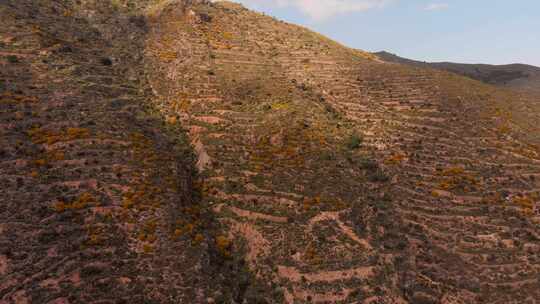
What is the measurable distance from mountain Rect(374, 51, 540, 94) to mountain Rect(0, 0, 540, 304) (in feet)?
100

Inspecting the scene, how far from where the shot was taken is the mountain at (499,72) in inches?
3212

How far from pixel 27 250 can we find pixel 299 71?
45021 mm

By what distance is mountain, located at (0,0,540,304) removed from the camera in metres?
23.6

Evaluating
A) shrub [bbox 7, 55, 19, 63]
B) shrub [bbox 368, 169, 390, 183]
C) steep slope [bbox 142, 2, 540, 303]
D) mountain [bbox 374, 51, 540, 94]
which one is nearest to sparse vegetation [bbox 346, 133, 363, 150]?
steep slope [bbox 142, 2, 540, 303]

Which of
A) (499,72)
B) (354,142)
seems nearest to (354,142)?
(354,142)

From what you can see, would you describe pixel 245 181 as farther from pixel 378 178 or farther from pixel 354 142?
pixel 354 142

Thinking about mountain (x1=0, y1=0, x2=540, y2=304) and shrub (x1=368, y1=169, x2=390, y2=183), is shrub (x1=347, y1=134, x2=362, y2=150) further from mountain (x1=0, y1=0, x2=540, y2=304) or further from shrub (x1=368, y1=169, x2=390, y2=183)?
shrub (x1=368, y1=169, x2=390, y2=183)

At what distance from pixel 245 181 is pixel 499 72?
285ft

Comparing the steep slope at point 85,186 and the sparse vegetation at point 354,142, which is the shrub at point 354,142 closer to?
the sparse vegetation at point 354,142

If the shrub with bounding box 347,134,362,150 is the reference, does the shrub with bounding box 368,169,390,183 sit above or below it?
below

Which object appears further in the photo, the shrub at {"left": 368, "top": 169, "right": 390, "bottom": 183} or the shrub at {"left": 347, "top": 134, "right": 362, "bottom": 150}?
the shrub at {"left": 347, "top": 134, "right": 362, "bottom": 150}

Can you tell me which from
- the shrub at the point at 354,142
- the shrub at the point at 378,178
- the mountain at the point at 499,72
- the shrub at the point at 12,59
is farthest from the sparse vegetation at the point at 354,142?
the mountain at the point at 499,72

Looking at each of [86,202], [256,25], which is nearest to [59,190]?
[86,202]

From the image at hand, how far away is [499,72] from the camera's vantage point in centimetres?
9294
